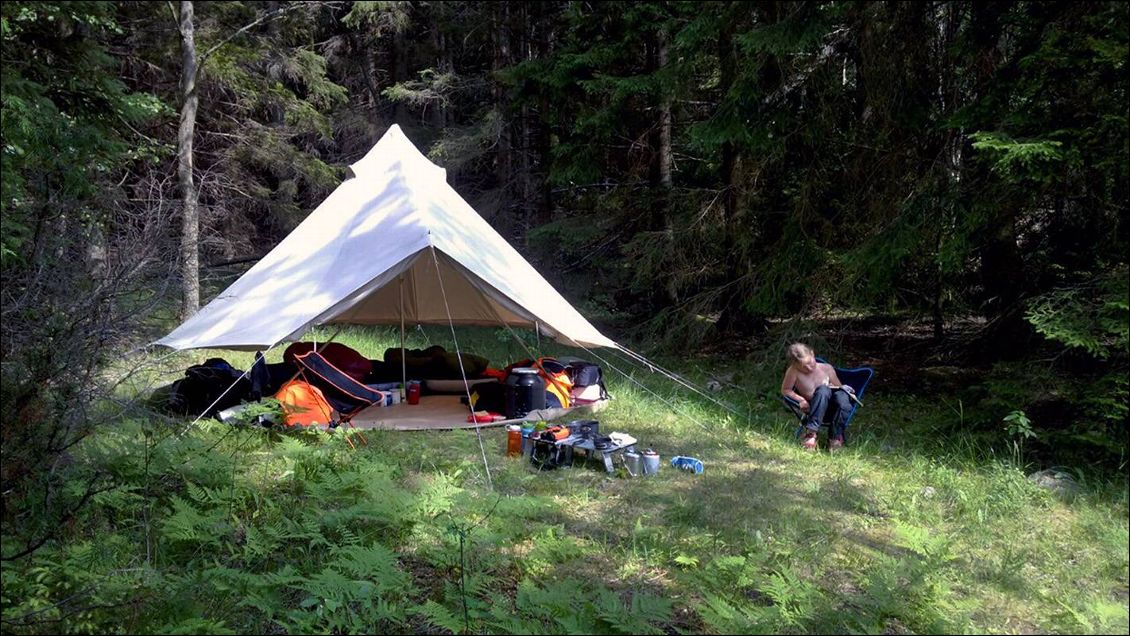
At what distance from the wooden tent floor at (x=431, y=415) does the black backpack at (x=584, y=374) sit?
231 millimetres

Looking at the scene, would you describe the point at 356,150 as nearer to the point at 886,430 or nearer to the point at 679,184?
the point at 679,184

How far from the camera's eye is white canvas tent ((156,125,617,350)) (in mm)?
5797

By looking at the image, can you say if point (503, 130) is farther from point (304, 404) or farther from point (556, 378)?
point (304, 404)

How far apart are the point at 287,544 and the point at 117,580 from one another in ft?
2.66

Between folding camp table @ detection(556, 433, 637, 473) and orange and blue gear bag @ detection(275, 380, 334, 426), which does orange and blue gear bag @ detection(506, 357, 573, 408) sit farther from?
orange and blue gear bag @ detection(275, 380, 334, 426)

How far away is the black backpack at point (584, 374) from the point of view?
22.3ft

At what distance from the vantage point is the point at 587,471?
4871mm

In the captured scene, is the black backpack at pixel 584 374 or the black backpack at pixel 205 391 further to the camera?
the black backpack at pixel 584 374

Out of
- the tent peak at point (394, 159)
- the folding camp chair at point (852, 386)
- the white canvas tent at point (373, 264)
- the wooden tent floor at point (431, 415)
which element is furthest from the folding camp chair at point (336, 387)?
the folding camp chair at point (852, 386)

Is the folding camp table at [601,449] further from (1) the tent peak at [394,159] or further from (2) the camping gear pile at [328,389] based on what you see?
(1) the tent peak at [394,159]

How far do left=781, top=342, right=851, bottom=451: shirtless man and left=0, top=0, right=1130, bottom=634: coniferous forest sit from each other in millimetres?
368

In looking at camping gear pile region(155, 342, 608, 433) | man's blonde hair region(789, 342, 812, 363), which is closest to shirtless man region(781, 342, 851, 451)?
man's blonde hair region(789, 342, 812, 363)

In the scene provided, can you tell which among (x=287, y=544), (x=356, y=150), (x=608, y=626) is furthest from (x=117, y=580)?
(x=356, y=150)

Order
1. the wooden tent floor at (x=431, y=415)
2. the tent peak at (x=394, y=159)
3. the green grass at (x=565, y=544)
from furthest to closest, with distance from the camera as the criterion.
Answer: the tent peak at (x=394, y=159) → the wooden tent floor at (x=431, y=415) → the green grass at (x=565, y=544)
